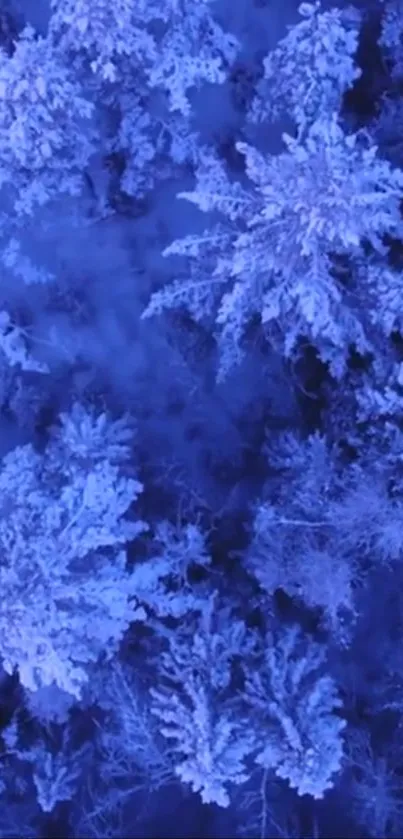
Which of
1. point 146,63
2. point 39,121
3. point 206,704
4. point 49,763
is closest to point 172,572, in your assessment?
point 206,704

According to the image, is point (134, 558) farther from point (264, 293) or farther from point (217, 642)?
point (264, 293)

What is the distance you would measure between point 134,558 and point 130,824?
5.31ft

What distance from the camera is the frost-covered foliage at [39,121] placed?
3.96m

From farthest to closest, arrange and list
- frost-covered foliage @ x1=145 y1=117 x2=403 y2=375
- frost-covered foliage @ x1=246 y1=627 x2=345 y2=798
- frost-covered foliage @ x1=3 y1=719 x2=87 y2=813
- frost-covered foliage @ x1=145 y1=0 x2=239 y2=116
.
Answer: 1. frost-covered foliage @ x1=3 y1=719 x2=87 y2=813
2. frost-covered foliage @ x1=145 y1=0 x2=239 y2=116
3. frost-covered foliage @ x1=246 y1=627 x2=345 y2=798
4. frost-covered foliage @ x1=145 y1=117 x2=403 y2=375

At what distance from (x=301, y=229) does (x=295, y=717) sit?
2.23 metres

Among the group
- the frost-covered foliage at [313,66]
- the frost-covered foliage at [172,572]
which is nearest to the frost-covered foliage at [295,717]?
the frost-covered foliage at [172,572]

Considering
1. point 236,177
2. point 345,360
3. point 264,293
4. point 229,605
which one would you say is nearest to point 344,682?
point 229,605

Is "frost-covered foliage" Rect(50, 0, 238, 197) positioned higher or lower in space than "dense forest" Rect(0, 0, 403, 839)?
higher

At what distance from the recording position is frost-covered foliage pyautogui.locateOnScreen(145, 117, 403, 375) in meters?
3.78

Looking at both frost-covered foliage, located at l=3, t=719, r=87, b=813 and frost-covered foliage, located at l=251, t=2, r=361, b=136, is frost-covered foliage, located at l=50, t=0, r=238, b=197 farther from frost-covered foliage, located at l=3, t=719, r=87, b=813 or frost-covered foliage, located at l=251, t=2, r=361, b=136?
frost-covered foliage, located at l=3, t=719, r=87, b=813

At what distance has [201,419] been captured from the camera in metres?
5.25

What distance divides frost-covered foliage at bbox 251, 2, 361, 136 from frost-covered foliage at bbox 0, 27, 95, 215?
0.91m

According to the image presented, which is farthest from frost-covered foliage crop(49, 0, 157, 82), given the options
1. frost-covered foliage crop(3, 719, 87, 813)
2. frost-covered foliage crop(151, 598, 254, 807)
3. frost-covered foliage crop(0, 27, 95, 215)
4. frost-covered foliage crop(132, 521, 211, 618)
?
frost-covered foliage crop(3, 719, 87, 813)

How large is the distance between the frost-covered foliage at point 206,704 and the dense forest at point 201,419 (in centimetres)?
1
